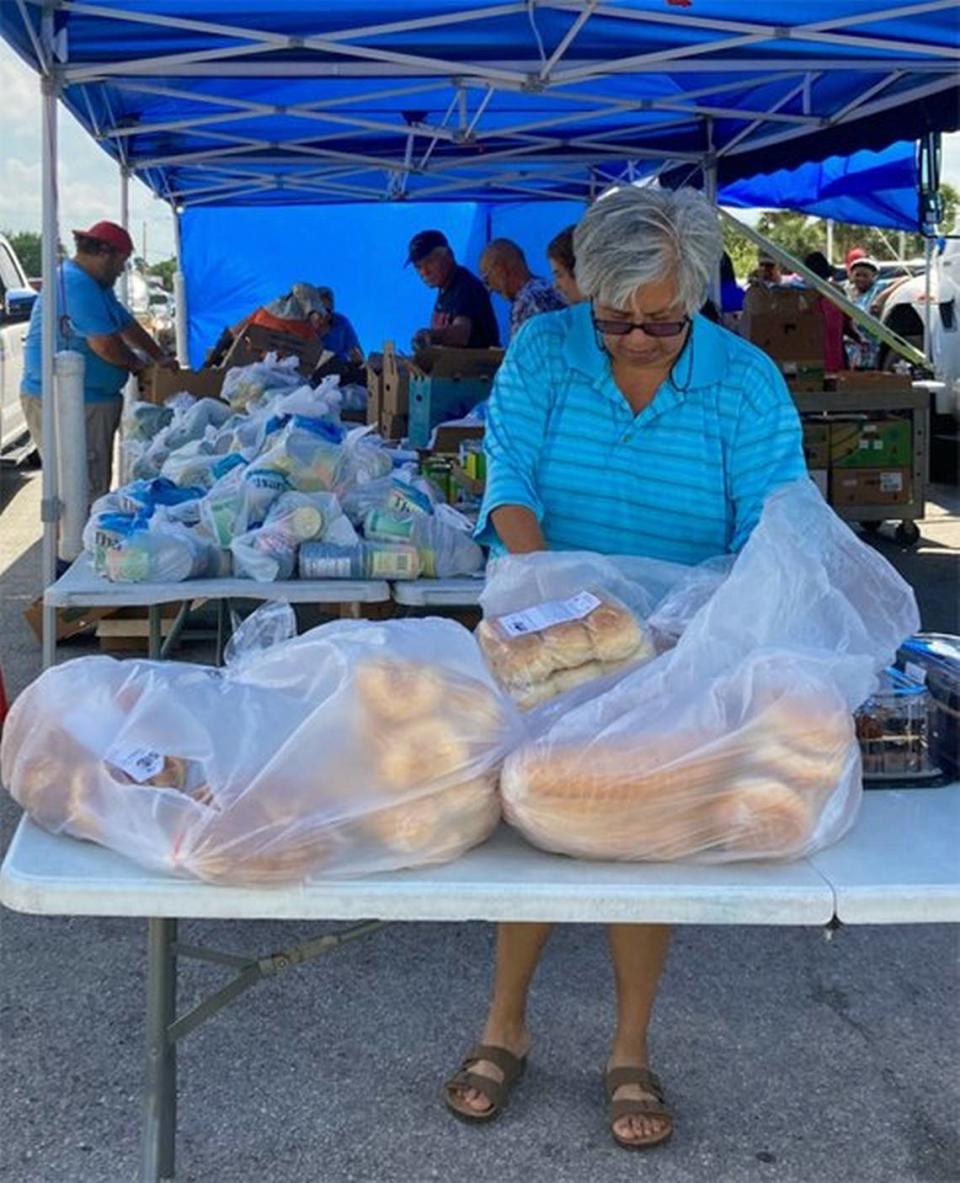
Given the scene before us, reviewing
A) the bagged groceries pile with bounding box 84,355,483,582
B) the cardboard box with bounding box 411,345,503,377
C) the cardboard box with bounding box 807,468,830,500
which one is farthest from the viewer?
the cardboard box with bounding box 807,468,830,500

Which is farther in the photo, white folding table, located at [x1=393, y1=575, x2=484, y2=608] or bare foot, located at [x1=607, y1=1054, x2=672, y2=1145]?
white folding table, located at [x1=393, y1=575, x2=484, y2=608]

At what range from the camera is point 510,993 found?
7.54 feet

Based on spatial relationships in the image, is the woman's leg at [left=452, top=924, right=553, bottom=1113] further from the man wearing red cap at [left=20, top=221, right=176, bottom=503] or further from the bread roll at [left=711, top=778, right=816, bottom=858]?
the man wearing red cap at [left=20, top=221, right=176, bottom=503]

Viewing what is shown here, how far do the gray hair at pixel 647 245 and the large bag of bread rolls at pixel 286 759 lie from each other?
0.65 metres

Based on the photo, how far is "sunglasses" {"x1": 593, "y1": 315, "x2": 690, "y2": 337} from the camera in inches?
81.0

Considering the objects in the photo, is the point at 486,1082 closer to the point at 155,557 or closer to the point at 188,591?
the point at 188,591

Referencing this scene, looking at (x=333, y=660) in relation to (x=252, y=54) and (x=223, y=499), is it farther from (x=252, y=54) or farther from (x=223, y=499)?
(x=252, y=54)

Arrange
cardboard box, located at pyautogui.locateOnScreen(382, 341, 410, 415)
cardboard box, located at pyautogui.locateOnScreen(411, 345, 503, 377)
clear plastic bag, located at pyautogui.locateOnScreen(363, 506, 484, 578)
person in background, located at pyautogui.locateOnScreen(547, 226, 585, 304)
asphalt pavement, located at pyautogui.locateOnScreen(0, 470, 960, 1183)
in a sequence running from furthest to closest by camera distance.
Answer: cardboard box, located at pyautogui.locateOnScreen(382, 341, 410, 415) < cardboard box, located at pyautogui.locateOnScreen(411, 345, 503, 377) < person in background, located at pyautogui.locateOnScreen(547, 226, 585, 304) < clear plastic bag, located at pyautogui.locateOnScreen(363, 506, 484, 578) < asphalt pavement, located at pyautogui.locateOnScreen(0, 470, 960, 1183)

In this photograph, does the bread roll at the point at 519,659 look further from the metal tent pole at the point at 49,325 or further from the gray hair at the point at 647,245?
the metal tent pole at the point at 49,325

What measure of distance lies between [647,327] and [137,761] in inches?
40.4

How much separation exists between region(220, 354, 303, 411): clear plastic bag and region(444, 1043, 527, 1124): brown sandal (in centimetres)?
355

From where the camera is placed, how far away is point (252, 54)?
15.6 ft

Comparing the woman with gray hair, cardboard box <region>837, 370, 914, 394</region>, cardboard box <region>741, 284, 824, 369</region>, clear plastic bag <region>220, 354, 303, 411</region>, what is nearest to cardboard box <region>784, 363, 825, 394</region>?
cardboard box <region>741, 284, 824, 369</region>

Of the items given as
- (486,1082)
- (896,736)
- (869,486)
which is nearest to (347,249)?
(869,486)
